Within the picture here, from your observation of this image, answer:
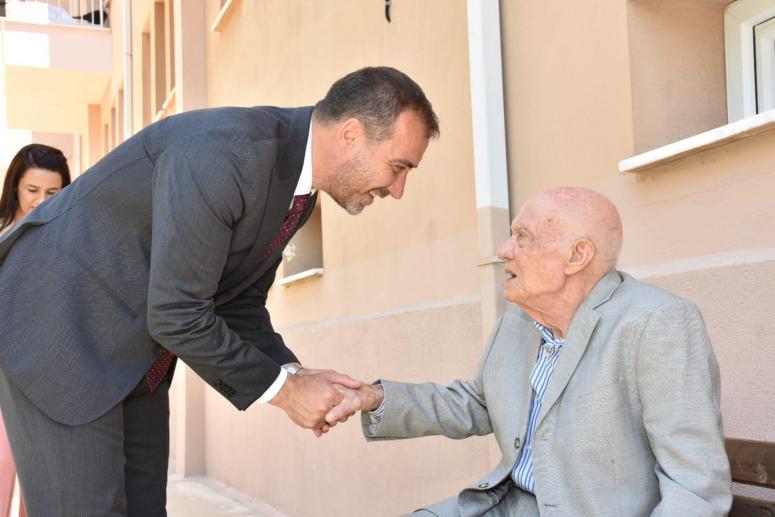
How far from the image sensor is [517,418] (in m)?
2.46

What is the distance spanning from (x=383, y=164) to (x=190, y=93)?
277 inches

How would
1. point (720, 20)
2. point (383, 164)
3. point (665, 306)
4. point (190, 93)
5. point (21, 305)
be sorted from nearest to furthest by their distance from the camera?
1. point (665, 306)
2. point (21, 305)
3. point (383, 164)
4. point (720, 20)
5. point (190, 93)

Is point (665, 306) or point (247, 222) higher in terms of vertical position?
point (247, 222)

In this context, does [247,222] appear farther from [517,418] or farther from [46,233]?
[517,418]

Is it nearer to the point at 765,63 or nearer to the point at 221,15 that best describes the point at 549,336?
the point at 765,63

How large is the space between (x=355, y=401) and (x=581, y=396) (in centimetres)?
67

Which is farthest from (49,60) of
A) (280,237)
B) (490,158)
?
(280,237)

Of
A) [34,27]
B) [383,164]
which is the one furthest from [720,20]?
[34,27]

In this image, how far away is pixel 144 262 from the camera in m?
2.46

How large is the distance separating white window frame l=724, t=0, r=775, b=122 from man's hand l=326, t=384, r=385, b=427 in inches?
58.3

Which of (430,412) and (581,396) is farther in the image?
(430,412)

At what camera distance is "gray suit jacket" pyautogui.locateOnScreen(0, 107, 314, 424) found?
7.62 ft

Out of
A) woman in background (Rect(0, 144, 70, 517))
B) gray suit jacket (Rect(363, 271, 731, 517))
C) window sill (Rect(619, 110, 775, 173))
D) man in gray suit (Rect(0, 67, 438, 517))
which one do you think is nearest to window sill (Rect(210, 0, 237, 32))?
woman in background (Rect(0, 144, 70, 517))

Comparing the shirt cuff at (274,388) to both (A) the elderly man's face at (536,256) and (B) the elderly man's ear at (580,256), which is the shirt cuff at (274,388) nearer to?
(A) the elderly man's face at (536,256)
